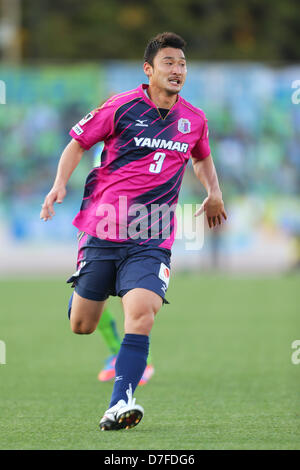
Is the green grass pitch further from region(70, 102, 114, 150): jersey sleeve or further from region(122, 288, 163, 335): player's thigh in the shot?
region(70, 102, 114, 150): jersey sleeve

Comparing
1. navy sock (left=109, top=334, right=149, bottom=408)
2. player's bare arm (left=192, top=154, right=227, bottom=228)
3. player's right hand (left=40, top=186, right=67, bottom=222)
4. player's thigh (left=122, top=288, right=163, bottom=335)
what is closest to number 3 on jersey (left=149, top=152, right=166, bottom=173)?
→ player's bare arm (left=192, top=154, right=227, bottom=228)

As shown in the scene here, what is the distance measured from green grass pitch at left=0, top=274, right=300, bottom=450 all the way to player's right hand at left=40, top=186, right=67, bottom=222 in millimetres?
1231

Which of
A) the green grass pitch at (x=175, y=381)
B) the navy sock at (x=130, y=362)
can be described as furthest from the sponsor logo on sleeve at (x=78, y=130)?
the green grass pitch at (x=175, y=381)

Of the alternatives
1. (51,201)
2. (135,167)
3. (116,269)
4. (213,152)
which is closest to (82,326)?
(116,269)

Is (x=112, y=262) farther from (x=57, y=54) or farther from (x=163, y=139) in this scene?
(x=57, y=54)

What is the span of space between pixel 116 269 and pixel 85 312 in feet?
1.14

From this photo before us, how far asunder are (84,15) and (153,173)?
3353 centimetres

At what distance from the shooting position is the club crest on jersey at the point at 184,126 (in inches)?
226

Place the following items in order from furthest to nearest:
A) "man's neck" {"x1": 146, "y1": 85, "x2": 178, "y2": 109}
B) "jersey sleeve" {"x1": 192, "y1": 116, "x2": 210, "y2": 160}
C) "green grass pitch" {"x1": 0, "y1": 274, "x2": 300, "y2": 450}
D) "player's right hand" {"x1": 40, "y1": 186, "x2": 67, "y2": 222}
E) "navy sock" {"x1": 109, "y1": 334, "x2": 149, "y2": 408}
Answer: "jersey sleeve" {"x1": 192, "y1": 116, "x2": 210, "y2": 160} → "man's neck" {"x1": 146, "y1": 85, "x2": 178, "y2": 109} → "player's right hand" {"x1": 40, "y1": 186, "x2": 67, "y2": 222} → "navy sock" {"x1": 109, "y1": 334, "x2": 149, "y2": 408} → "green grass pitch" {"x1": 0, "y1": 274, "x2": 300, "y2": 450}

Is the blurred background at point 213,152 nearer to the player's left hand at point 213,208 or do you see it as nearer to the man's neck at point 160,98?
the player's left hand at point 213,208

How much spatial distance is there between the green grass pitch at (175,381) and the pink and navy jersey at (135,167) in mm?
1169

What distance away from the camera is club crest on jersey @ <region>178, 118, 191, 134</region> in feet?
18.9

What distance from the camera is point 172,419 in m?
5.68
